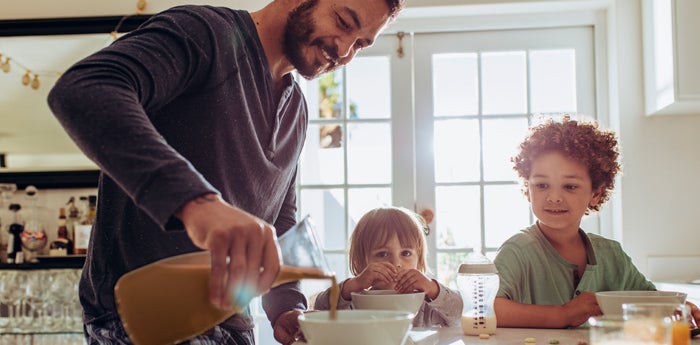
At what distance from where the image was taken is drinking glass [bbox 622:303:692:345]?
0.81 m

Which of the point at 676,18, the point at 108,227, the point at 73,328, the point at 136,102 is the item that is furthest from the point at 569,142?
the point at 73,328

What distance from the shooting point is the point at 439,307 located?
178cm

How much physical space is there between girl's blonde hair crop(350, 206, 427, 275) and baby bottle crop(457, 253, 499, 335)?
2.26ft

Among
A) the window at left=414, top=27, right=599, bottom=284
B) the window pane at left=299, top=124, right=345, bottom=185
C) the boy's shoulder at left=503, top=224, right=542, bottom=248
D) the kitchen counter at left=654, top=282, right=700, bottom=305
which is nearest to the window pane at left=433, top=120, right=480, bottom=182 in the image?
the window at left=414, top=27, right=599, bottom=284

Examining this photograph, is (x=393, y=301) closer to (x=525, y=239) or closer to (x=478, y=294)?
(x=478, y=294)

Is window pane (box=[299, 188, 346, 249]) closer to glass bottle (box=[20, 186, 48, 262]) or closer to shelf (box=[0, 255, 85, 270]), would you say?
shelf (box=[0, 255, 85, 270])

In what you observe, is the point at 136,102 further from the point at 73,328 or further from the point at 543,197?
the point at 73,328

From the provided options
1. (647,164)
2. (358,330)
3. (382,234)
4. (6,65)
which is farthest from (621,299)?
(6,65)

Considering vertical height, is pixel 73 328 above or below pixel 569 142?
below

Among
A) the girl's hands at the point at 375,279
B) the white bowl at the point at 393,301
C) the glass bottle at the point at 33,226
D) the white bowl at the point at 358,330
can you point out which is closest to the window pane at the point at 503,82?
the girl's hands at the point at 375,279

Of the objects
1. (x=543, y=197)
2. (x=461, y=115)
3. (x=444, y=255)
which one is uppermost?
(x=461, y=115)

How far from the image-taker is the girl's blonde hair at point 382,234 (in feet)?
7.20

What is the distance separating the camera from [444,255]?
3.13 m

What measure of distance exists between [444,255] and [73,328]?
142cm
